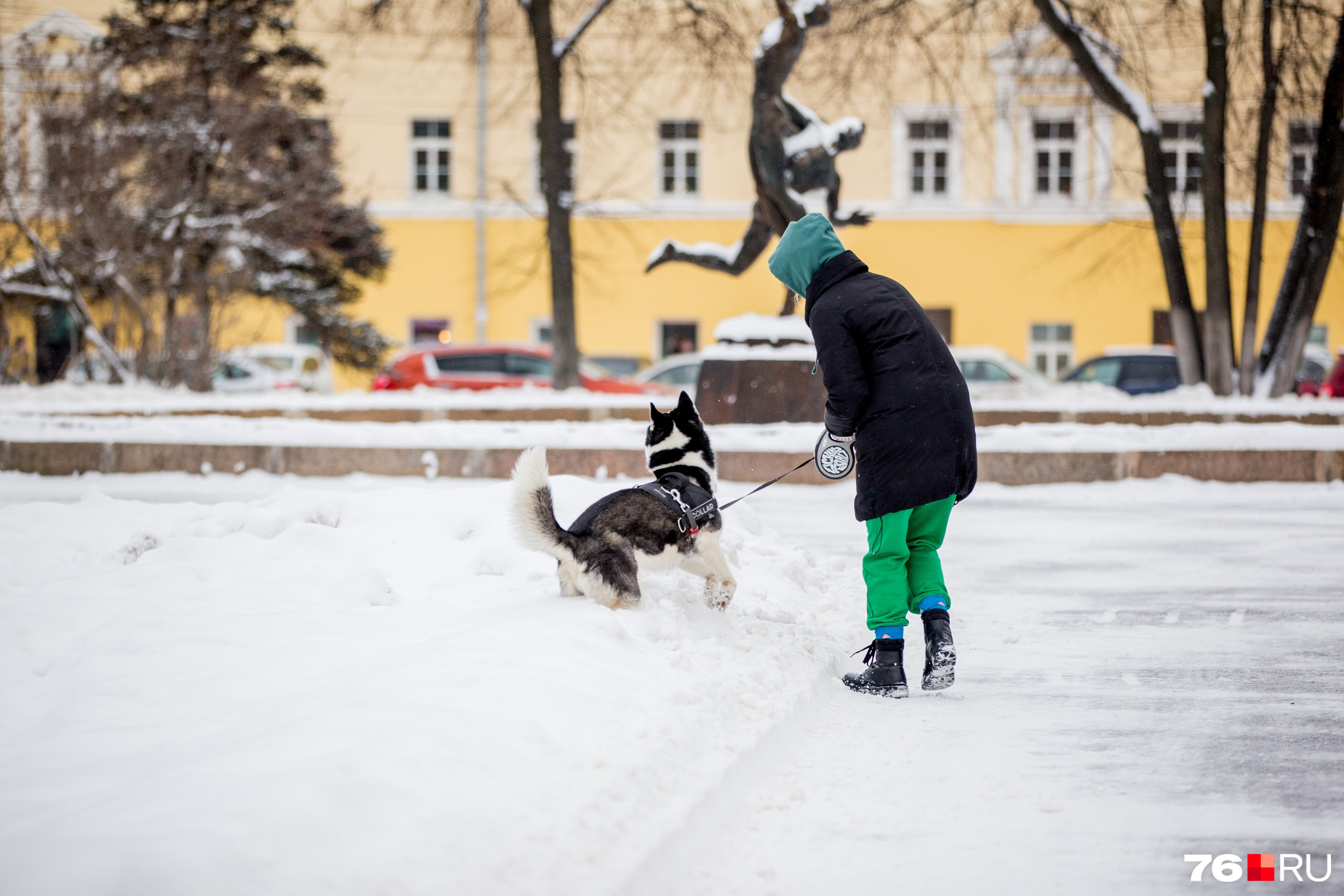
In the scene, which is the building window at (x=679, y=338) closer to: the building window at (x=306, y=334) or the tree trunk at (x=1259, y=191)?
the building window at (x=306, y=334)

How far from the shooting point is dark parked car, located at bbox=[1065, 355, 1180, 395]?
21.9 metres

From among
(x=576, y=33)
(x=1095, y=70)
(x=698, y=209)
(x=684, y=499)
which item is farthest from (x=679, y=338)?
(x=684, y=499)

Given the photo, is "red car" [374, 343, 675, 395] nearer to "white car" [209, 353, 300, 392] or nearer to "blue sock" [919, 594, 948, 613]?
"white car" [209, 353, 300, 392]

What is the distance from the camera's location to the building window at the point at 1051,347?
98.0 feet

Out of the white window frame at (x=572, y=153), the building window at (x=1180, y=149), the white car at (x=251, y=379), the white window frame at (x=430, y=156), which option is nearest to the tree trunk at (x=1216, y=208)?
the building window at (x=1180, y=149)

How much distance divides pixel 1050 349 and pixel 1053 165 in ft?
14.7

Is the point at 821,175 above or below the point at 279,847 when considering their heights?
above

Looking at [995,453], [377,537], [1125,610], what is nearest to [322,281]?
[995,453]

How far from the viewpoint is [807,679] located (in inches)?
177

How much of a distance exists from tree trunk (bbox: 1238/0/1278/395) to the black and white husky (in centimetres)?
1276

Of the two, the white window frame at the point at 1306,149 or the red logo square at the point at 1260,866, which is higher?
the white window frame at the point at 1306,149

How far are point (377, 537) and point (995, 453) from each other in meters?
6.12

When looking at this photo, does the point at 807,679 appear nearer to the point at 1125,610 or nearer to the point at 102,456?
the point at 1125,610

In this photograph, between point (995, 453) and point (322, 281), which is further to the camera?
point (322, 281)
